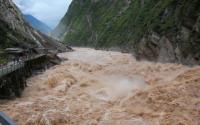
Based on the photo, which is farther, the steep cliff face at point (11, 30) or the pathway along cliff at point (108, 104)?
the steep cliff face at point (11, 30)

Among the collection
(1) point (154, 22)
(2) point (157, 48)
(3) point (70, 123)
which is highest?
(1) point (154, 22)

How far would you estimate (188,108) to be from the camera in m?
23.4

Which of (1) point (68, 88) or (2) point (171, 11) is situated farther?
(2) point (171, 11)

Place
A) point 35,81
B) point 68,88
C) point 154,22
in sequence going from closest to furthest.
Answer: point 68,88 → point 35,81 → point 154,22

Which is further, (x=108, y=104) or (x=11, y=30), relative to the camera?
(x=11, y=30)

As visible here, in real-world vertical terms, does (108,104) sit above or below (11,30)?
below

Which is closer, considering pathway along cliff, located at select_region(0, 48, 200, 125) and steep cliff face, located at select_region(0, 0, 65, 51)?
pathway along cliff, located at select_region(0, 48, 200, 125)

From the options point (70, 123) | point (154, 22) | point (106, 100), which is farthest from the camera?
point (154, 22)

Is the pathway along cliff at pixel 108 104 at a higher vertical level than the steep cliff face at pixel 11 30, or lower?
lower

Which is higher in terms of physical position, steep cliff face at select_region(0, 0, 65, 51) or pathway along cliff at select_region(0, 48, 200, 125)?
steep cliff face at select_region(0, 0, 65, 51)

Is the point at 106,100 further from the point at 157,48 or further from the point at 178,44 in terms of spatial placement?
the point at 157,48

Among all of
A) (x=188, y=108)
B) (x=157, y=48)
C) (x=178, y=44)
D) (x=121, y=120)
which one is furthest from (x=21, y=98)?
(x=157, y=48)

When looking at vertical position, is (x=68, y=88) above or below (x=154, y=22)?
below

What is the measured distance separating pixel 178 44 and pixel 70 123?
1293 inches
